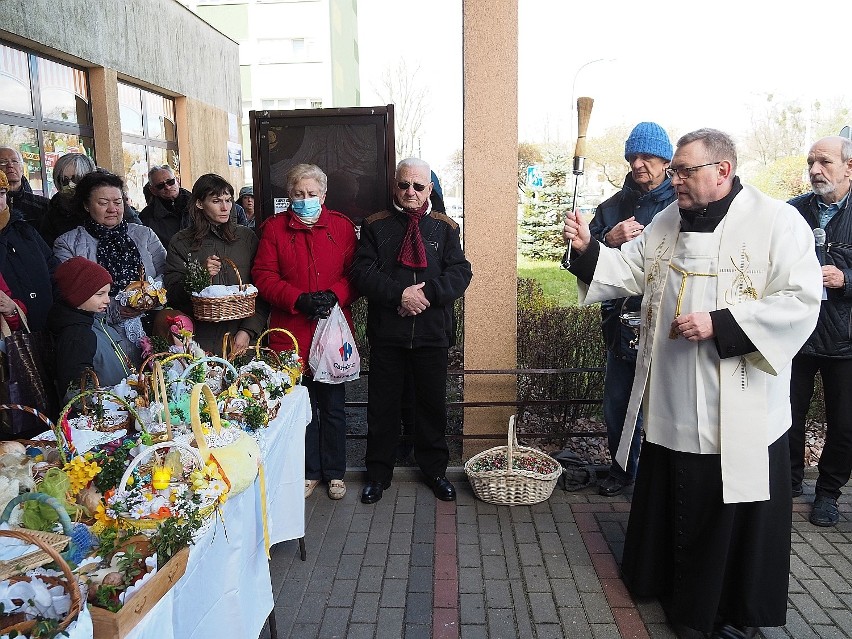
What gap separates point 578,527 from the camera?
13.0 feet

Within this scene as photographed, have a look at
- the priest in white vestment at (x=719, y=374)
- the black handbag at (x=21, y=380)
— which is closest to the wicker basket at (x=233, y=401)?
the black handbag at (x=21, y=380)

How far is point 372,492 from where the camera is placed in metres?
4.35

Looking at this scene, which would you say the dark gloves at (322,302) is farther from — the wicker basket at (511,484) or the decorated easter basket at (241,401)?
the wicker basket at (511,484)

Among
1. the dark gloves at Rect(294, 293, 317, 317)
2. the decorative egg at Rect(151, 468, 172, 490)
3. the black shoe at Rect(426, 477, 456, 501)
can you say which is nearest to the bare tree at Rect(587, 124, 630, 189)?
the black shoe at Rect(426, 477, 456, 501)

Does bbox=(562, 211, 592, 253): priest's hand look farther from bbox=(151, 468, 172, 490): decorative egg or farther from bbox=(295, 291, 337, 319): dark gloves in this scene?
bbox=(151, 468, 172, 490): decorative egg

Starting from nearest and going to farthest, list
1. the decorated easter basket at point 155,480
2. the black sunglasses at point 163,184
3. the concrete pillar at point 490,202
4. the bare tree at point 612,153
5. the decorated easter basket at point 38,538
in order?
the decorated easter basket at point 38,538 < the decorated easter basket at point 155,480 < the concrete pillar at point 490,202 < the black sunglasses at point 163,184 < the bare tree at point 612,153

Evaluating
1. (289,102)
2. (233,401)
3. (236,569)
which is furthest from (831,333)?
(289,102)

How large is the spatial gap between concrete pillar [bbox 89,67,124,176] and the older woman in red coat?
26.3ft

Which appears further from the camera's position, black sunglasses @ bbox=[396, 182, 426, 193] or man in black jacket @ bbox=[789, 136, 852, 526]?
black sunglasses @ bbox=[396, 182, 426, 193]

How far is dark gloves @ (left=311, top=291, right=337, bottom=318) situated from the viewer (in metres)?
3.97

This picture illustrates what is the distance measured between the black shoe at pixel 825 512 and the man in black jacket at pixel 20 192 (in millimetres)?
5155

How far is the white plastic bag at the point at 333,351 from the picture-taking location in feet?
13.2

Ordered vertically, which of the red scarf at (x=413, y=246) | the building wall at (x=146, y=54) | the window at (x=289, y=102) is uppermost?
the window at (x=289, y=102)

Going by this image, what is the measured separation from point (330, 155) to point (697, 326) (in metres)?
3.01
